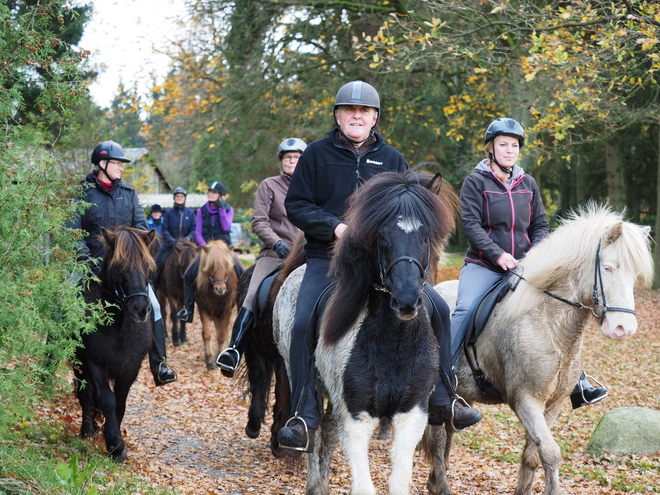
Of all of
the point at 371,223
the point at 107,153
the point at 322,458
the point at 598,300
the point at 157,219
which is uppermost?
the point at 107,153

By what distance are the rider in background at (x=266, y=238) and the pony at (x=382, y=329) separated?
10.3 ft

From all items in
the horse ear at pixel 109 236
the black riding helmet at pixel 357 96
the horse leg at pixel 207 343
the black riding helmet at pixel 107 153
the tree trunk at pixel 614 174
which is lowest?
→ the horse leg at pixel 207 343

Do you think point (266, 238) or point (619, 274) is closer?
point (619, 274)

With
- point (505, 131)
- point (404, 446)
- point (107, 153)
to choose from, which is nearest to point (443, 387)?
point (404, 446)

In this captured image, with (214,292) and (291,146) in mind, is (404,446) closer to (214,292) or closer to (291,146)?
(291,146)

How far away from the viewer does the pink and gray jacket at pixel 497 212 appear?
6496 millimetres

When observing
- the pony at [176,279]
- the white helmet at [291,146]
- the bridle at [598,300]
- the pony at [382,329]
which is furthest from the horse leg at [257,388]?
the pony at [176,279]

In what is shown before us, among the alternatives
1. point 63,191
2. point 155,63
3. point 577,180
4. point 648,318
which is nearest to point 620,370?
point 648,318

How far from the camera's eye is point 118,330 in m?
6.88

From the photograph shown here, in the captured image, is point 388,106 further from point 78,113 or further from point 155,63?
point 78,113

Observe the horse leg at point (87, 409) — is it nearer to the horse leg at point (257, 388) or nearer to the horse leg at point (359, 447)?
the horse leg at point (257, 388)

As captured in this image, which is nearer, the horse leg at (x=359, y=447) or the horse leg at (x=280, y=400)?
the horse leg at (x=359, y=447)

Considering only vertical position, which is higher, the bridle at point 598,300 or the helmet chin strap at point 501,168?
the helmet chin strap at point 501,168

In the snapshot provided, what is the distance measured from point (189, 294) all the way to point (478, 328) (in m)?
8.74
